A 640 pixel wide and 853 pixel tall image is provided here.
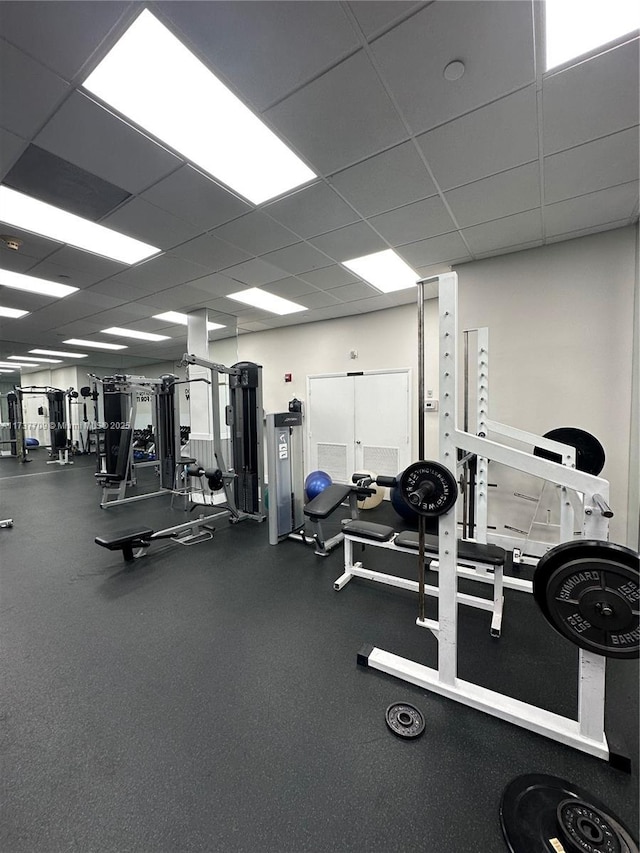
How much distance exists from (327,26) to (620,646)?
2.45 meters

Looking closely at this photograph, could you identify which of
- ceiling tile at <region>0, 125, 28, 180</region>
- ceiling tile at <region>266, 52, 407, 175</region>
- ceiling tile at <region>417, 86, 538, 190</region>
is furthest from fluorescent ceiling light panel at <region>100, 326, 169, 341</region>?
ceiling tile at <region>417, 86, 538, 190</region>

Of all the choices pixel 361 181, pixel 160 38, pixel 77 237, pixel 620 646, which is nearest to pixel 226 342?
pixel 77 237

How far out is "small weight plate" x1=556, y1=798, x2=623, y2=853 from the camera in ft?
3.22

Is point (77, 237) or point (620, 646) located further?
point (77, 237)

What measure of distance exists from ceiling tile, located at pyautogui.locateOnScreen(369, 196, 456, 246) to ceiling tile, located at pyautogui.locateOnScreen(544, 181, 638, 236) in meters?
0.73

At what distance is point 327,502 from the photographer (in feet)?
9.86

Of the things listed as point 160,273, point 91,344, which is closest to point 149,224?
point 160,273

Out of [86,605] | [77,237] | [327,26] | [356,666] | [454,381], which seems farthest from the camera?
[77,237]

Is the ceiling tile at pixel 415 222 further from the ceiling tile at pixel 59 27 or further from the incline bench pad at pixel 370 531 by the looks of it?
the incline bench pad at pixel 370 531

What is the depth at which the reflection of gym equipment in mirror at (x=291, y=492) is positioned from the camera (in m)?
3.17

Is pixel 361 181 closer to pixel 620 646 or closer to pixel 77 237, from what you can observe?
pixel 77 237

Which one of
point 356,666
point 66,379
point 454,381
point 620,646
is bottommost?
point 356,666

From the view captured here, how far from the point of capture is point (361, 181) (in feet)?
6.89

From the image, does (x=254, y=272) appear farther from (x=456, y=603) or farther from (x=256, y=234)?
(x=456, y=603)
